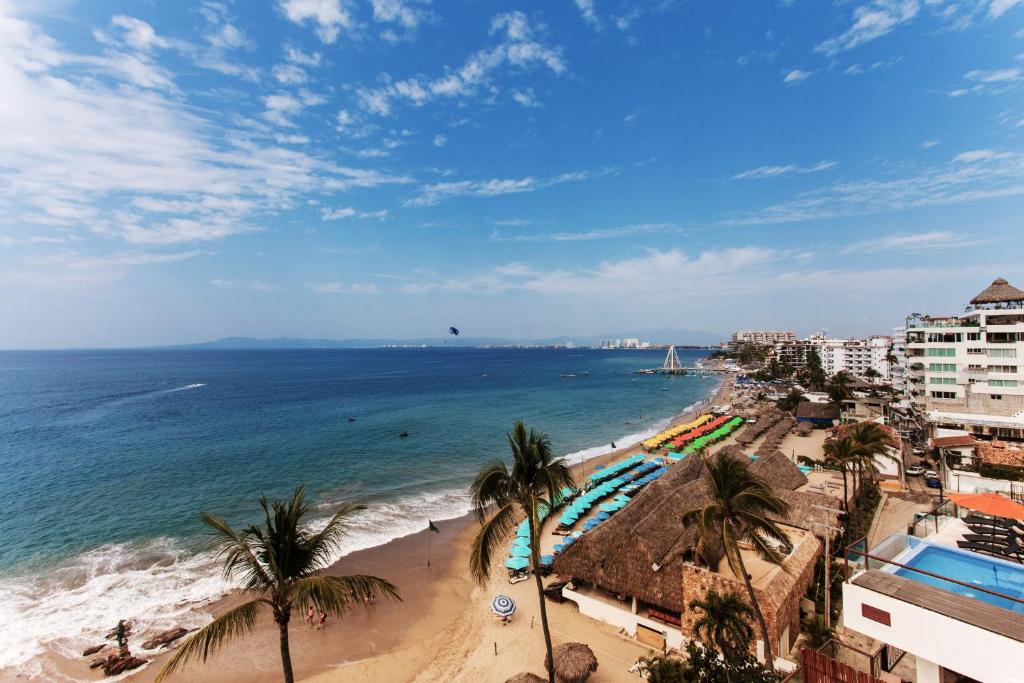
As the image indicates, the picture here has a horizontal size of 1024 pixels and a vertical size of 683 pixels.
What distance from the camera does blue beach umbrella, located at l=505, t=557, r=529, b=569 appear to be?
21.3m

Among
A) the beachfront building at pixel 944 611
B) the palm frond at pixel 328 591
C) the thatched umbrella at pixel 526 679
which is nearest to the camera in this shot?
the beachfront building at pixel 944 611

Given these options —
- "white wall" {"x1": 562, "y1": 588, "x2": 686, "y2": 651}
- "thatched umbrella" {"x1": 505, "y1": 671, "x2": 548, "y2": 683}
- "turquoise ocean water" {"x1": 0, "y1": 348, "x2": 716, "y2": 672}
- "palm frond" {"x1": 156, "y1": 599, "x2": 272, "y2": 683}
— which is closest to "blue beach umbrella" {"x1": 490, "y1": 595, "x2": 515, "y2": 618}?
"white wall" {"x1": 562, "y1": 588, "x2": 686, "y2": 651}

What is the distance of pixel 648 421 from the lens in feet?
211

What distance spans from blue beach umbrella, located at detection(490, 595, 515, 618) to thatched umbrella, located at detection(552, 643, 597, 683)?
12.4 ft

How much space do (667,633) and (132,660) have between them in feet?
63.0

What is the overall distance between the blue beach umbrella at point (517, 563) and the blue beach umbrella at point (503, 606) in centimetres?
289

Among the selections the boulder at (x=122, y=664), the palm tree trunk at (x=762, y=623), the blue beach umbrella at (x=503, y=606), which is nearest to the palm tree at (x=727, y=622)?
the palm tree trunk at (x=762, y=623)

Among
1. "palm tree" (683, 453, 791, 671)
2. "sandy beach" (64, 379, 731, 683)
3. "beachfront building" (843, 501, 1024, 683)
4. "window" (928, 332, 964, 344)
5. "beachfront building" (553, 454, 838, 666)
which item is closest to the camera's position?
"beachfront building" (843, 501, 1024, 683)

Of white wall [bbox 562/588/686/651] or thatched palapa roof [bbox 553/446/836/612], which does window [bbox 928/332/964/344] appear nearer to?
thatched palapa roof [bbox 553/446/836/612]

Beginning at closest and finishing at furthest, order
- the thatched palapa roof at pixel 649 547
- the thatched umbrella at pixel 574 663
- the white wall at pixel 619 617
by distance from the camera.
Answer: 1. the thatched umbrella at pixel 574 663
2. the white wall at pixel 619 617
3. the thatched palapa roof at pixel 649 547

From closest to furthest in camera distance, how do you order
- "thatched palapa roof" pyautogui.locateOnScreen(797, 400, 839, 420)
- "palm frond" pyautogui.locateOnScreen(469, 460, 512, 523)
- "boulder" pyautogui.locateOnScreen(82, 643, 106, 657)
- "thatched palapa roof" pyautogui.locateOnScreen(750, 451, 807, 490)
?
"palm frond" pyautogui.locateOnScreen(469, 460, 512, 523) < "boulder" pyautogui.locateOnScreen(82, 643, 106, 657) < "thatched palapa roof" pyautogui.locateOnScreen(750, 451, 807, 490) < "thatched palapa roof" pyautogui.locateOnScreen(797, 400, 839, 420)

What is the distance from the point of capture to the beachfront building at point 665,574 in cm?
1370

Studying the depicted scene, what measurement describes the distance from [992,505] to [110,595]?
112ft

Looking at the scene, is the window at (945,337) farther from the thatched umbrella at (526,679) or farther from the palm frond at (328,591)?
the palm frond at (328,591)
